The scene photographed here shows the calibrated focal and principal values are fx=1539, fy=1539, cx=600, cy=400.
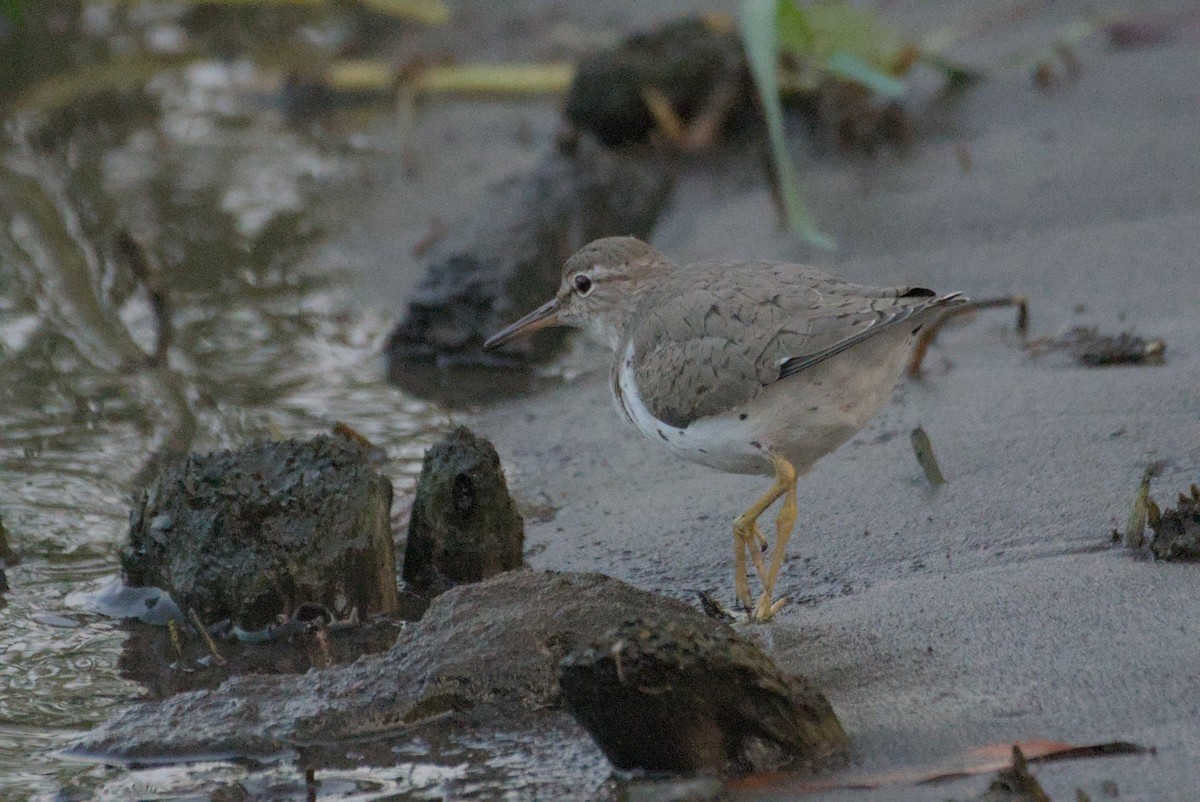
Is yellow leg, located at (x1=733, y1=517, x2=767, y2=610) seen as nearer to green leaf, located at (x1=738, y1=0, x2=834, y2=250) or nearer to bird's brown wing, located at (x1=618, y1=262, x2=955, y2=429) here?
bird's brown wing, located at (x1=618, y1=262, x2=955, y2=429)

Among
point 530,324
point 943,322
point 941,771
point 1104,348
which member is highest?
point 530,324

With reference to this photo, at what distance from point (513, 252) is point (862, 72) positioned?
2078 millimetres

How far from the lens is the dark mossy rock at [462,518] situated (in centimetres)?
536

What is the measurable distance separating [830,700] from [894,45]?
5.71m

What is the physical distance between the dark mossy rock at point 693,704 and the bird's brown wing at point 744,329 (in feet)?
3.97

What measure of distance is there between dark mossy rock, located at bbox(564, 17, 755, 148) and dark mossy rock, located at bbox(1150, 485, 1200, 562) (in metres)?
5.35

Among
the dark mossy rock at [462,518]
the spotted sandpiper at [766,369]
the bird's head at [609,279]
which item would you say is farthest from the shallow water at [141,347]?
the spotted sandpiper at [766,369]

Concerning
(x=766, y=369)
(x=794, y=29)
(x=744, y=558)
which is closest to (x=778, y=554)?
(x=744, y=558)

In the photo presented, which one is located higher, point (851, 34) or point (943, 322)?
point (851, 34)

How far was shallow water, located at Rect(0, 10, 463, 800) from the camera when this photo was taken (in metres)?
4.84

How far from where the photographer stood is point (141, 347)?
7.79 meters

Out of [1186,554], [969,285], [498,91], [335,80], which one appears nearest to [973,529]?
[1186,554]

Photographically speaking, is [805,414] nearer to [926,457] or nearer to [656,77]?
[926,457]

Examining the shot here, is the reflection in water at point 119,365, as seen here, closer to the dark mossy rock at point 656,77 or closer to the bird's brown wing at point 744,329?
the bird's brown wing at point 744,329
